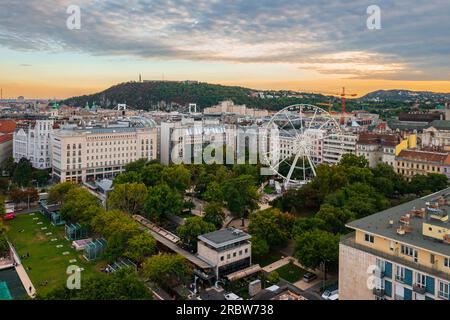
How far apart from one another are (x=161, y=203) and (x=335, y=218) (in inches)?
615

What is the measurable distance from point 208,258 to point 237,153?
1413 inches

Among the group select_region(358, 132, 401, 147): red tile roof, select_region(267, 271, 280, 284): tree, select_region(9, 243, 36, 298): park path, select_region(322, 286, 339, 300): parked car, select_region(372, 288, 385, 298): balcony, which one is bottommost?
select_region(9, 243, 36, 298): park path

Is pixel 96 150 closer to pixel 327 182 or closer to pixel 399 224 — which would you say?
pixel 327 182

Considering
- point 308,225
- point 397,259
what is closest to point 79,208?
point 308,225

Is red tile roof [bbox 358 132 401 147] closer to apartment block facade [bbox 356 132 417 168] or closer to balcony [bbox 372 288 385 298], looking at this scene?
apartment block facade [bbox 356 132 417 168]

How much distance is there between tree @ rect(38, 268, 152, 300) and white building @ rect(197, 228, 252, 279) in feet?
25.3

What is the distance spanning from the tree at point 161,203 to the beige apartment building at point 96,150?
2381 cm

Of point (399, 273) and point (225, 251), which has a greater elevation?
point (399, 273)

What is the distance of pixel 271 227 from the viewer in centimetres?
3095

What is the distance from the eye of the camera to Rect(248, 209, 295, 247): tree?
30750 mm

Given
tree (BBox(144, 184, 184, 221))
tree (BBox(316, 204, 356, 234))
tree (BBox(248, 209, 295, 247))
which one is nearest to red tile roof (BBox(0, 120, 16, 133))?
tree (BBox(144, 184, 184, 221))
